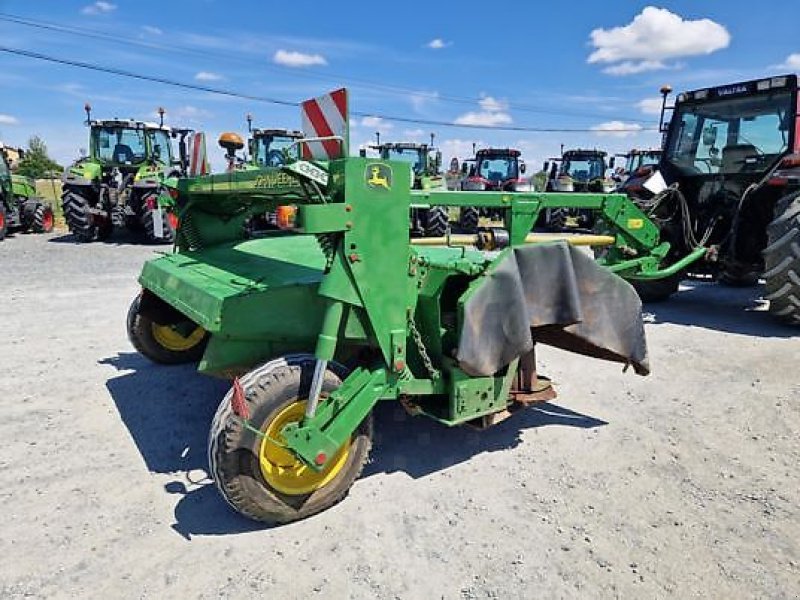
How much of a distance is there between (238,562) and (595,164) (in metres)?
17.0

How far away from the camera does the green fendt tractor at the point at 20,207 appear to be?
43.4 feet

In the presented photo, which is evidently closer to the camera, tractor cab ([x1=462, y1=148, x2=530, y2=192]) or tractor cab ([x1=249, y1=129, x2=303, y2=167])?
tractor cab ([x1=249, y1=129, x2=303, y2=167])

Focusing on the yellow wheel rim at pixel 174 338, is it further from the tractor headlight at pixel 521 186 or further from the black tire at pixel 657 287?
the tractor headlight at pixel 521 186

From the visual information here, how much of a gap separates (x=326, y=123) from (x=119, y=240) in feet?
39.3

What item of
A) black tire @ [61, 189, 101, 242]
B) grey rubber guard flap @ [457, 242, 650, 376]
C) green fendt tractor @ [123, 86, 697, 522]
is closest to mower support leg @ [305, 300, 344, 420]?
green fendt tractor @ [123, 86, 697, 522]

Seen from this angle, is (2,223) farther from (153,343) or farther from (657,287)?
(657,287)

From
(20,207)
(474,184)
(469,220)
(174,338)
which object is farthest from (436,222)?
(20,207)

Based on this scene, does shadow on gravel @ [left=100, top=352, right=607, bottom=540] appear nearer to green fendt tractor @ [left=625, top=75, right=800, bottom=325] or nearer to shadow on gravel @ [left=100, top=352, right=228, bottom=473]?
shadow on gravel @ [left=100, top=352, right=228, bottom=473]

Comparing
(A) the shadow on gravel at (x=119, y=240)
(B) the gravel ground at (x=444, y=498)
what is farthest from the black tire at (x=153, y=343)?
(A) the shadow on gravel at (x=119, y=240)

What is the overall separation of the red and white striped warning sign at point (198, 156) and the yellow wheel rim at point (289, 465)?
81.1 inches

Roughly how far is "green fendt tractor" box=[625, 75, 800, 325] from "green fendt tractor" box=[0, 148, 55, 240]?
12.4 m

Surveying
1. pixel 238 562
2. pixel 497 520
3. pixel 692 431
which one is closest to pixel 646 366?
pixel 692 431

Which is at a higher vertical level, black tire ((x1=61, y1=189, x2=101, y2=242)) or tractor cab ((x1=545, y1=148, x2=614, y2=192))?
tractor cab ((x1=545, y1=148, x2=614, y2=192))

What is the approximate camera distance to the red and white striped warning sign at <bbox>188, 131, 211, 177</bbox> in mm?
3955
